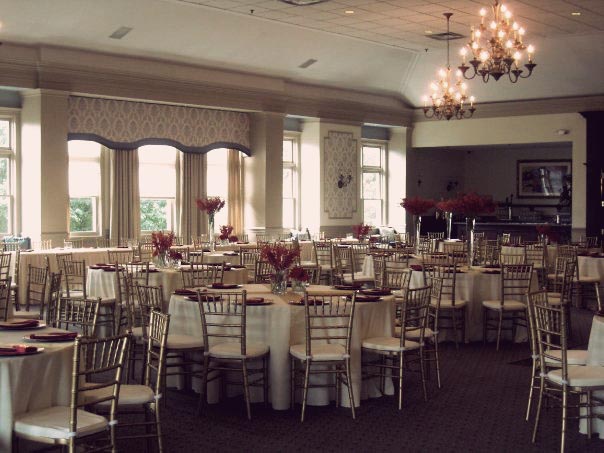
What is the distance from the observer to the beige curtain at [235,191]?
58.3ft

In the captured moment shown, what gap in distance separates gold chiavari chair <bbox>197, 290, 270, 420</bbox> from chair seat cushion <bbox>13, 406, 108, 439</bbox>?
1.92 metres

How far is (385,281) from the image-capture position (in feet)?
31.3

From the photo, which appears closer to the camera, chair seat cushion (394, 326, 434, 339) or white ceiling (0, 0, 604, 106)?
chair seat cushion (394, 326, 434, 339)

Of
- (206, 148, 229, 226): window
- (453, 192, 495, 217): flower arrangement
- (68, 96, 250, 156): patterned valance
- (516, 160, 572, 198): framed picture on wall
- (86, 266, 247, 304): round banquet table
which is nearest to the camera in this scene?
(86, 266, 247, 304): round banquet table

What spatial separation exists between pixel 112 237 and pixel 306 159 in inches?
218

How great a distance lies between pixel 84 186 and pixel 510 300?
338 inches

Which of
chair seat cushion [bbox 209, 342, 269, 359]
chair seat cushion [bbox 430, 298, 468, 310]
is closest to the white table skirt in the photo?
chair seat cushion [bbox 430, 298, 468, 310]

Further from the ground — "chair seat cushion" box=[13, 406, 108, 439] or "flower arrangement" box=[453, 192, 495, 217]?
"flower arrangement" box=[453, 192, 495, 217]

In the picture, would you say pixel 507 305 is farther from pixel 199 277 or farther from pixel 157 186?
pixel 157 186

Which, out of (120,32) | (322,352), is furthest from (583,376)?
(120,32)

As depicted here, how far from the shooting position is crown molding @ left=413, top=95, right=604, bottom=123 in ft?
62.0

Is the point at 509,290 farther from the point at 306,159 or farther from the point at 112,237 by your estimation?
the point at 306,159

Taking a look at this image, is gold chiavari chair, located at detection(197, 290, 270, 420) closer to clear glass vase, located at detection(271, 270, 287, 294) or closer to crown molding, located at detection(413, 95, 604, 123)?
clear glass vase, located at detection(271, 270, 287, 294)

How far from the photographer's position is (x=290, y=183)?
64.1ft
